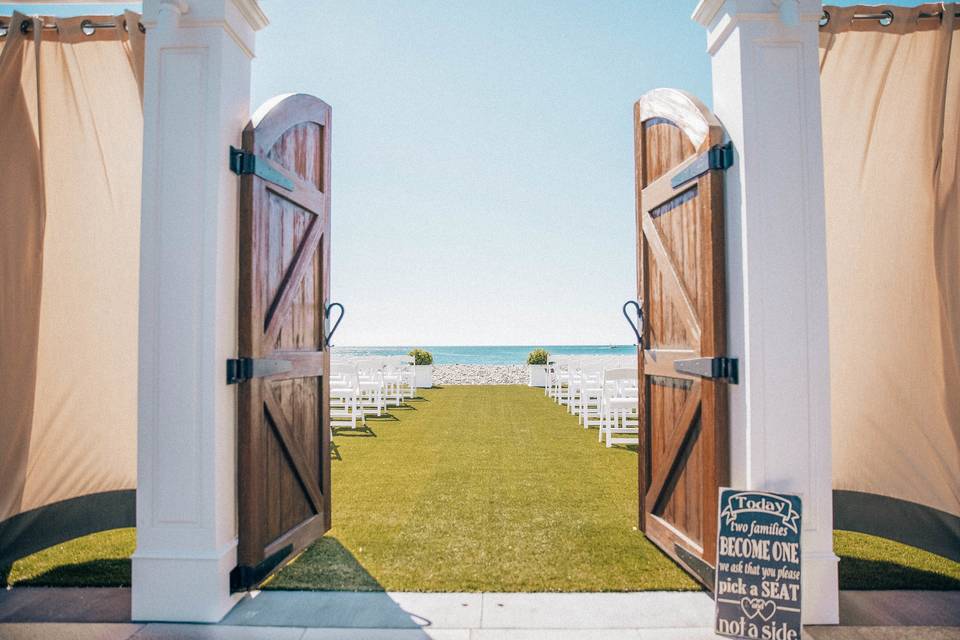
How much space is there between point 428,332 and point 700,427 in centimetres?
6234

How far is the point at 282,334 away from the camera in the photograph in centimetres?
316

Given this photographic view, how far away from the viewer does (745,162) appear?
102 inches

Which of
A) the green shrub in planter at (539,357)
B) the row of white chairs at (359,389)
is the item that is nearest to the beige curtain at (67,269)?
the row of white chairs at (359,389)

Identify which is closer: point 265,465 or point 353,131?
point 265,465

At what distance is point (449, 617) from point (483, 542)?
100 centimetres

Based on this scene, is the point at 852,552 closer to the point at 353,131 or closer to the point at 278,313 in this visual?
the point at 278,313

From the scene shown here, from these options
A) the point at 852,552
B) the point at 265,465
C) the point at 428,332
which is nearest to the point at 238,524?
the point at 265,465

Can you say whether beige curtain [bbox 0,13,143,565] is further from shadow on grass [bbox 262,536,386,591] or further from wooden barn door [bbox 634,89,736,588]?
wooden barn door [bbox 634,89,736,588]

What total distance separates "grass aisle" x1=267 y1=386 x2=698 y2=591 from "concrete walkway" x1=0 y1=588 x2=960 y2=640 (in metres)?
0.15

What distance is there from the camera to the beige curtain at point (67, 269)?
10.1 ft

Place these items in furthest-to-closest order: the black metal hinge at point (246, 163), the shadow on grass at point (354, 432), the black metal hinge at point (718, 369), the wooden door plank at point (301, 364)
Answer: the shadow on grass at point (354, 432) < the wooden door plank at point (301, 364) < the black metal hinge at point (246, 163) < the black metal hinge at point (718, 369)

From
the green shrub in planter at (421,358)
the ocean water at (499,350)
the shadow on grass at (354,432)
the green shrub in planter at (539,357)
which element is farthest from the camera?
the ocean water at (499,350)

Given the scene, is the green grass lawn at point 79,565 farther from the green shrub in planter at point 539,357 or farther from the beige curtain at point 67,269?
the green shrub in planter at point 539,357

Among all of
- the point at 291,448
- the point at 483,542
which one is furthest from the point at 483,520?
the point at 291,448
